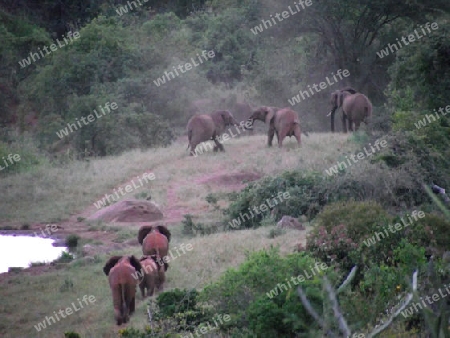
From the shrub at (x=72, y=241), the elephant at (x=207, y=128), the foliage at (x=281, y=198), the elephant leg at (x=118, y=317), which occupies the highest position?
the elephant at (x=207, y=128)

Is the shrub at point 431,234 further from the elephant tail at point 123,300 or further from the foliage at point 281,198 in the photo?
the foliage at point 281,198

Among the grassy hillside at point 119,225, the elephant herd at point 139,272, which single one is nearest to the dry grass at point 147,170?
the grassy hillside at point 119,225

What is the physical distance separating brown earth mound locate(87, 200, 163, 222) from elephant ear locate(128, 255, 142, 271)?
6.43 m

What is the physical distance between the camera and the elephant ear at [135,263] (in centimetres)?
1063

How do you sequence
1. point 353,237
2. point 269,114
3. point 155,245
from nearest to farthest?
point 353,237
point 155,245
point 269,114

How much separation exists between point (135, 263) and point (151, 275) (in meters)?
0.56

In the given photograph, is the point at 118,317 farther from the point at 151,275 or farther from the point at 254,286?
the point at 254,286

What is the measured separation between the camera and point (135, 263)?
10.7m

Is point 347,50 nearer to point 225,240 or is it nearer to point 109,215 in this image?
point 109,215

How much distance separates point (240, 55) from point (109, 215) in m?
21.1

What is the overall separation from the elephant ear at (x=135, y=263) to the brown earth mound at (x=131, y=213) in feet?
21.1

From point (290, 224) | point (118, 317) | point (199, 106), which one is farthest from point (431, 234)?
point (199, 106)

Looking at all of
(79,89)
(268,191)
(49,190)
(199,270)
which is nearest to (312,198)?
(268,191)

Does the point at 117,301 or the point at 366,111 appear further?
the point at 366,111
